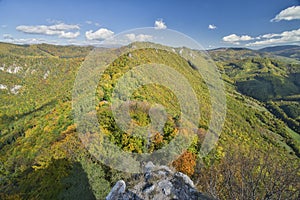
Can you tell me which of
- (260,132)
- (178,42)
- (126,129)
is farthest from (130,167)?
(260,132)

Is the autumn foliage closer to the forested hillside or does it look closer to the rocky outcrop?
the forested hillside

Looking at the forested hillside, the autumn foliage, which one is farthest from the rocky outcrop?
the autumn foliage

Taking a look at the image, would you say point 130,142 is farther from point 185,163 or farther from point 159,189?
point 159,189

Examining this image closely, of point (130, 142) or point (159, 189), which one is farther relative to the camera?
point (130, 142)

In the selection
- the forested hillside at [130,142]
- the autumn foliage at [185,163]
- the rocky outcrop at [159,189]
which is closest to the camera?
the rocky outcrop at [159,189]

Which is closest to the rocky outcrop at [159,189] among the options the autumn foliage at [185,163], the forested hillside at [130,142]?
the forested hillside at [130,142]

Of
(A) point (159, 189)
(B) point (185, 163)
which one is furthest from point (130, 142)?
(A) point (159, 189)

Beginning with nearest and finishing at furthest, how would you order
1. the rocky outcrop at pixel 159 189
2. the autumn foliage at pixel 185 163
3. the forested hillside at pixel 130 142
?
the rocky outcrop at pixel 159 189
the forested hillside at pixel 130 142
the autumn foliage at pixel 185 163

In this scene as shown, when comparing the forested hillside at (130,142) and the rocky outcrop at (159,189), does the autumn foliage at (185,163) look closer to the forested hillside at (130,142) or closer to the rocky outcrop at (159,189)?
the forested hillside at (130,142)
